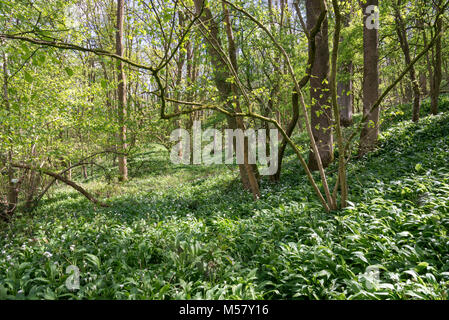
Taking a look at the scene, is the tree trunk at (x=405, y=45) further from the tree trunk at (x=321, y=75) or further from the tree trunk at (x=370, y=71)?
the tree trunk at (x=321, y=75)

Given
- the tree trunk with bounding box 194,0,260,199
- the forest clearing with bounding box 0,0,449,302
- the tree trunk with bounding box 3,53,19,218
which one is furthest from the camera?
the tree trunk with bounding box 3,53,19,218

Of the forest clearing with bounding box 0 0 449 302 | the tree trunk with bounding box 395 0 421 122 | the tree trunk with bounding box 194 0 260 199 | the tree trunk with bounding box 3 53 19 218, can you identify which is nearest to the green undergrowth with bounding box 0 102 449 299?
the forest clearing with bounding box 0 0 449 302

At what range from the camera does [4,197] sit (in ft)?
25.2

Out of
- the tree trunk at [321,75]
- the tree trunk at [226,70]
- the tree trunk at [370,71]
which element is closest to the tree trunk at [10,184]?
the tree trunk at [226,70]

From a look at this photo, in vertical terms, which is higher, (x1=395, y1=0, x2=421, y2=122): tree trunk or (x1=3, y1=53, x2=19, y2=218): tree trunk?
(x1=395, y1=0, x2=421, y2=122): tree trunk

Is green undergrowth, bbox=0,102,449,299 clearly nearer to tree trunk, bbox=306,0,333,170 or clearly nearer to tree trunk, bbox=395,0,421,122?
tree trunk, bbox=306,0,333,170

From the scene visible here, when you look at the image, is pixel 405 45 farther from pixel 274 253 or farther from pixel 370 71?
pixel 274 253

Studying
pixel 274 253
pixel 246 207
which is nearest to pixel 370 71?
pixel 246 207

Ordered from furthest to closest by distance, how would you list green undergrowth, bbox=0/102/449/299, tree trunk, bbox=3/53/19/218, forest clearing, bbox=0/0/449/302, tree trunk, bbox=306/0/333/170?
tree trunk, bbox=306/0/333/170 < tree trunk, bbox=3/53/19/218 < forest clearing, bbox=0/0/449/302 < green undergrowth, bbox=0/102/449/299

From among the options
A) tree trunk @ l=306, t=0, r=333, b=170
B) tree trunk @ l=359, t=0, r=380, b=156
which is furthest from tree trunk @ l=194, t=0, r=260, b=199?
tree trunk @ l=359, t=0, r=380, b=156

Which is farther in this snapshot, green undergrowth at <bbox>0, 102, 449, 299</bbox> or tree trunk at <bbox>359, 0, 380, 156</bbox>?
tree trunk at <bbox>359, 0, 380, 156</bbox>
